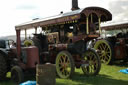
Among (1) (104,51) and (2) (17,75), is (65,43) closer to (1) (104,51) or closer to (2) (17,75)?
(2) (17,75)

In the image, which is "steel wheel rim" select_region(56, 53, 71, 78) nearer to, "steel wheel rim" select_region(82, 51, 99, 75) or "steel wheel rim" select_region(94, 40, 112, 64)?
"steel wheel rim" select_region(82, 51, 99, 75)

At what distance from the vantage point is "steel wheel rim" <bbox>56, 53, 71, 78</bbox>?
639 cm

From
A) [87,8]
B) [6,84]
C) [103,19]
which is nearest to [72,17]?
[87,8]

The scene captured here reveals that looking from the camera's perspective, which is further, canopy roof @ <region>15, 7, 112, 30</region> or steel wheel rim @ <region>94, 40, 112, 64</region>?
steel wheel rim @ <region>94, 40, 112, 64</region>

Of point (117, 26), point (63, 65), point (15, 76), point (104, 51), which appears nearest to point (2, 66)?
point (15, 76)

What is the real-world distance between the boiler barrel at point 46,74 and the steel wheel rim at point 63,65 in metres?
1.69

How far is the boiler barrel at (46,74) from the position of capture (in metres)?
4.56

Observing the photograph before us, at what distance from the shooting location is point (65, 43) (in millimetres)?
6902

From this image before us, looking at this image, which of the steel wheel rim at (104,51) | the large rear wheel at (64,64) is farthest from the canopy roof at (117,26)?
the large rear wheel at (64,64)

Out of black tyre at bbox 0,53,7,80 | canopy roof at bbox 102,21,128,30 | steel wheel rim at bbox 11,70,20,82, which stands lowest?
steel wheel rim at bbox 11,70,20,82

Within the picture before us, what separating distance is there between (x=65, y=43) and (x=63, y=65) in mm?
825

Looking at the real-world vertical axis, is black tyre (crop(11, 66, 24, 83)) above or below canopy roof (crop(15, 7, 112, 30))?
below

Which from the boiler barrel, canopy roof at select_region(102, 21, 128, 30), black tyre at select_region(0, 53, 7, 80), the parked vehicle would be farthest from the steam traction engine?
canopy roof at select_region(102, 21, 128, 30)

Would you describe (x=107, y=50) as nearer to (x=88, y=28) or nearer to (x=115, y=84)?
(x=88, y=28)
